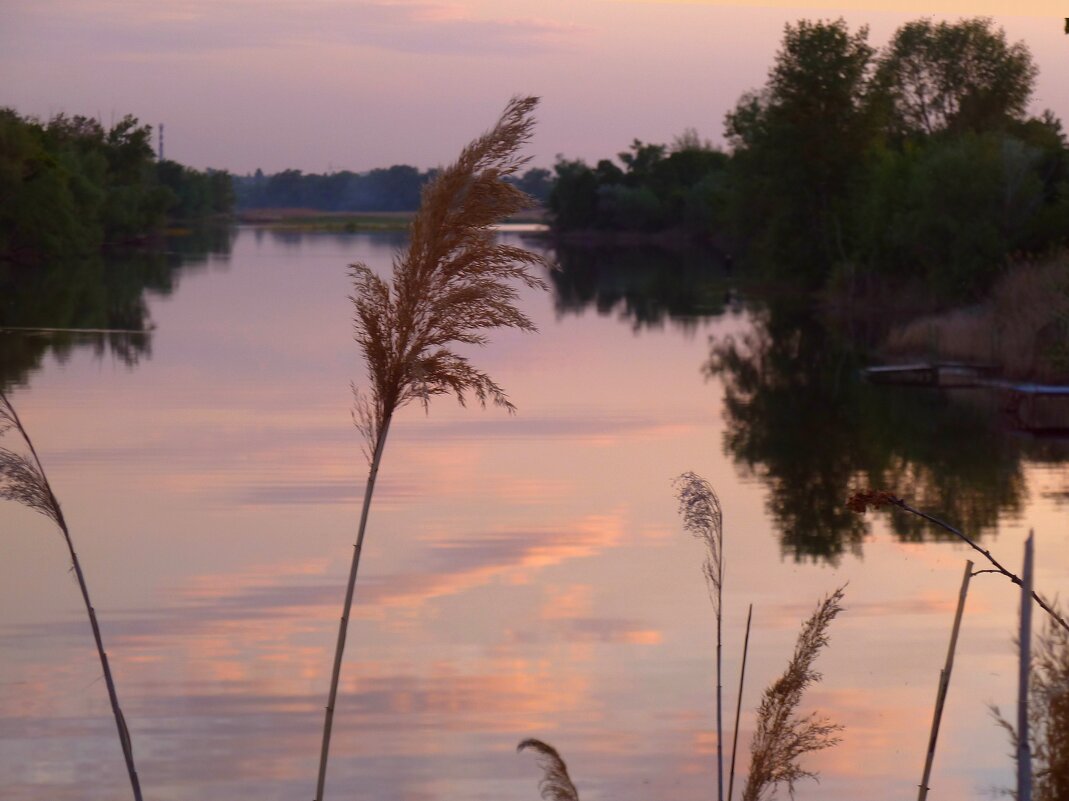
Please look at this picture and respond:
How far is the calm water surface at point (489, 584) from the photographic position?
8156mm

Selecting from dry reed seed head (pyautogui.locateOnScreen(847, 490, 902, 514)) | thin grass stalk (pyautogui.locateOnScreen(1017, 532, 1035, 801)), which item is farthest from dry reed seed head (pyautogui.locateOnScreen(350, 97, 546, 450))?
thin grass stalk (pyautogui.locateOnScreen(1017, 532, 1035, 801))

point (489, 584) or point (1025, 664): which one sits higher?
point (1025, 664)

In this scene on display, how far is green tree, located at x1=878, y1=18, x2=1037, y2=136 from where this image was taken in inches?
2940

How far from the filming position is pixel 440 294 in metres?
4.18

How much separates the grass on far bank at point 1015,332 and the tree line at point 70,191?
5268cm

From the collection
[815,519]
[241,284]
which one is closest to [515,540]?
[815,519]

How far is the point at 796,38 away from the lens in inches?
2258

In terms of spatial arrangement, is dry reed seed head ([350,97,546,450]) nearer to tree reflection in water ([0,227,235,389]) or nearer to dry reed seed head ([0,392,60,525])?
dry reed seed head ([0,392,60,525])

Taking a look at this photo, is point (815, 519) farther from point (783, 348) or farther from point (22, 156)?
point (22, 156)

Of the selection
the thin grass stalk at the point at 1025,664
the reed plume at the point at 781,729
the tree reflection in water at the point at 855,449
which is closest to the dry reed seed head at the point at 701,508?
the reed plume at the point at 781,729

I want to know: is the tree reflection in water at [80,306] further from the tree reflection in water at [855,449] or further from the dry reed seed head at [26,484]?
the dry reed seed head at [26,484]

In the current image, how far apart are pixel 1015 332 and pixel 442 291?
81.5 feet

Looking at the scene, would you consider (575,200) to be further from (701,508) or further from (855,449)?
(701,508)

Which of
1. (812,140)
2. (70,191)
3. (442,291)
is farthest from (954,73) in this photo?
(442,291)
